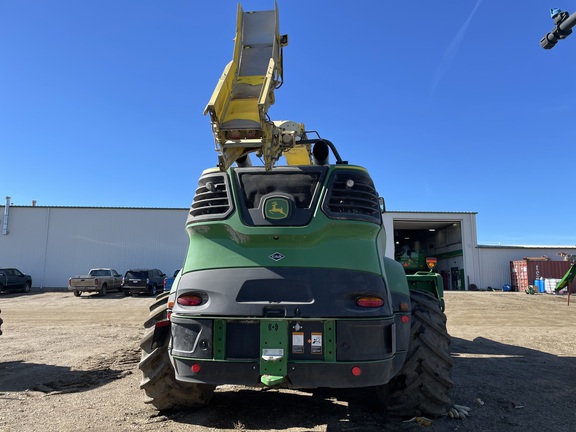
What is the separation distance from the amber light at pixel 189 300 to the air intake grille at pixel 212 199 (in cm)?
78

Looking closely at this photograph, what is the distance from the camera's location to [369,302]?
3752 millimetres

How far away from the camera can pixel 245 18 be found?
17.7 ft

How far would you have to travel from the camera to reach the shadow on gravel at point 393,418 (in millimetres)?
4245

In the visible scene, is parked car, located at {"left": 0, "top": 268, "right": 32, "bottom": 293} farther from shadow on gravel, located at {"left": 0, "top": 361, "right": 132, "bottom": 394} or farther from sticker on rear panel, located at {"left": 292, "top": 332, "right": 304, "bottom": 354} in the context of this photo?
sticker on rear panel, located at {"left": 292, "top": 332, "right": 304, "bottom": 354}

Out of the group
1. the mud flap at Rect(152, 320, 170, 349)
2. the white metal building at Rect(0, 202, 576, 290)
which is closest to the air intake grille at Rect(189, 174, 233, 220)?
the mud flap at Rect(152, 320, 170, 349)

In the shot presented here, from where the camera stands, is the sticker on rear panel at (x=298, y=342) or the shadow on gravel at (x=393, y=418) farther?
the shadow on gravel at (x=393, y=418)

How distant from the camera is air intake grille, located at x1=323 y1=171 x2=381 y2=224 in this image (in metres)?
4.13

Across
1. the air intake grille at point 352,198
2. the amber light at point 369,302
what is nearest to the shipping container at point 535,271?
the air intake grille at point 352,198

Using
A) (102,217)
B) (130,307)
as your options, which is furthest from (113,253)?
(130,307)

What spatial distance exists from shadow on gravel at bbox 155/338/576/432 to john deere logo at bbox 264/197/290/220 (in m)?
2.07

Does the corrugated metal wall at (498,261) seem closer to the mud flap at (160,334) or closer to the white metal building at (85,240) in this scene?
the white metal building at (85,240)

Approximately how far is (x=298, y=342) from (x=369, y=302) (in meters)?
0.71

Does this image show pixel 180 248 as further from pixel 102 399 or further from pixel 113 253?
pixel 102 399

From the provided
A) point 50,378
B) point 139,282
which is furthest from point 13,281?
point 50,378
